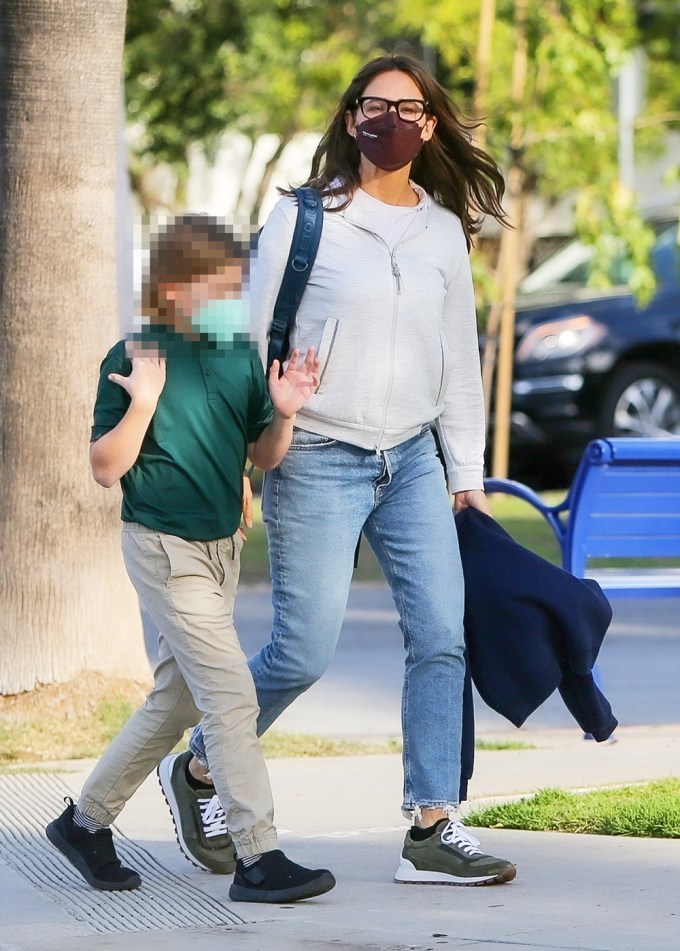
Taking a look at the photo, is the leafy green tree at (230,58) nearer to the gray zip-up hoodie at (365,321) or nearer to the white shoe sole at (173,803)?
the gray zip-up hoodie at (365,321)

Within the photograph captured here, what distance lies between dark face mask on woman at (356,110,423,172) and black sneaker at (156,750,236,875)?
1.57 metres

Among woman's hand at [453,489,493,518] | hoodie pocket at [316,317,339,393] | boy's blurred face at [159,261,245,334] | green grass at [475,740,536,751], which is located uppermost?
boy's blurred face at [159,261,245,334]

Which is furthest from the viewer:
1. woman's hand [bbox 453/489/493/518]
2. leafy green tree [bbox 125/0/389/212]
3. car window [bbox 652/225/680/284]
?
leafy green tree [bbox 125/0/389/212]

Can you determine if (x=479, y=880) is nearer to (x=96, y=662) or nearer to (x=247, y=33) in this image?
(x=96, y=662)

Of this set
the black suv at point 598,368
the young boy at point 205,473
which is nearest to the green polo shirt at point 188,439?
the young boy at point 205,473

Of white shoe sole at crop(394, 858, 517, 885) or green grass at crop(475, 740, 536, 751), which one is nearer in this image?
white shoe sole at crop(394, 858, 517, 885)

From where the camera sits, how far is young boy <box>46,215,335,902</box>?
12.7 ft

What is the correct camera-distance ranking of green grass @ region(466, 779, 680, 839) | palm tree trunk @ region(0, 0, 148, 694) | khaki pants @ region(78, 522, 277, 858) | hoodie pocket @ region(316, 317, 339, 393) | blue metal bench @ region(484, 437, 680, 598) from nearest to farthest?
khaki pants @ region(78, 522, 277, 858) → hoodie pocket @ region(316, 317, 339, 393) → green grass @ region(466, 779, 680, 839) → palm tree trunk @ region(0, 0, 148, 694) → blue metal bench @ region(484, 437, 680, 598)

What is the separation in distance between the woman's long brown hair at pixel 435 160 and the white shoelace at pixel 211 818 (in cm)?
150

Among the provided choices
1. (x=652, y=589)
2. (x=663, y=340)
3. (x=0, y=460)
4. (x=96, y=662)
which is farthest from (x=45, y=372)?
(x=663, y=340)

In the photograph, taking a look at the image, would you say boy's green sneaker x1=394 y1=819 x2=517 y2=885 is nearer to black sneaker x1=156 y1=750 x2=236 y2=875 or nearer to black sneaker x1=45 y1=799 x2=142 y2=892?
black sneaker x1=156 y1=750 x2=236 y2=875

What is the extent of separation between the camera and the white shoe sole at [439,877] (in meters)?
4.11

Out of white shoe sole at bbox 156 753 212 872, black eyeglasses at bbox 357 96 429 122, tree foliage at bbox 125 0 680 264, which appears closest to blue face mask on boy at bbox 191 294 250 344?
black eyeglasses at bbox 357 96 429 122

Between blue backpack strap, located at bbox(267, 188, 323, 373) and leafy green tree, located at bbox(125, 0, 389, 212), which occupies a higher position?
leafy green tree, located at bbox(125, 0, 389, 212)
